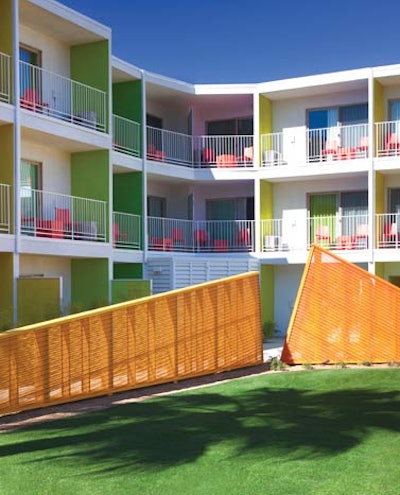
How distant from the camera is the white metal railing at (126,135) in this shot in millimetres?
26750

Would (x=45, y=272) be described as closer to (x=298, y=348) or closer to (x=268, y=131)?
(x=298, y=348)

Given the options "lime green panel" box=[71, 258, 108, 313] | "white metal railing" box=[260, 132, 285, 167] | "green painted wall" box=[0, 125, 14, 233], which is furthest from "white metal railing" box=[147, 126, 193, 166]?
"green painted wall" box=[0, 125, 14, 233]

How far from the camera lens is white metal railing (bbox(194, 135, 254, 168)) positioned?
30141 mm

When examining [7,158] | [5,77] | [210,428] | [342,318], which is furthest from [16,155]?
[210,428]

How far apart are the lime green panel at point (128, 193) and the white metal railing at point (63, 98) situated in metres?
3.51

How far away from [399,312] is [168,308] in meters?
6.02

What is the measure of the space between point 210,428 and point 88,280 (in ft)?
43.1

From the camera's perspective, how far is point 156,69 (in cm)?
2823

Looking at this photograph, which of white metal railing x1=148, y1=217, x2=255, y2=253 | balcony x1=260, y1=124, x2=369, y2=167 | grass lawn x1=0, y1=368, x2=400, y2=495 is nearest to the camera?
grass lawn x1=0, y1=368, x2=400, y2=495

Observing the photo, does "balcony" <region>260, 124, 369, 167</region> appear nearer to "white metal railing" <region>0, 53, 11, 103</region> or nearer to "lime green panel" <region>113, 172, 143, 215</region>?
"lime green panel" <region>113, 172, 143, 215</region>

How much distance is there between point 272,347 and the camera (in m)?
24.6

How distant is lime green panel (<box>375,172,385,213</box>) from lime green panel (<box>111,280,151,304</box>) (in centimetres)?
911

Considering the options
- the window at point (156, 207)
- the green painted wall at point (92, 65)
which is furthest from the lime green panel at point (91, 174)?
the window at point (156, 207)

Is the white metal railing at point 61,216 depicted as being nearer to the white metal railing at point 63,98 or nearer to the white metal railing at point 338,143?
the white metal railing at point 63,98
